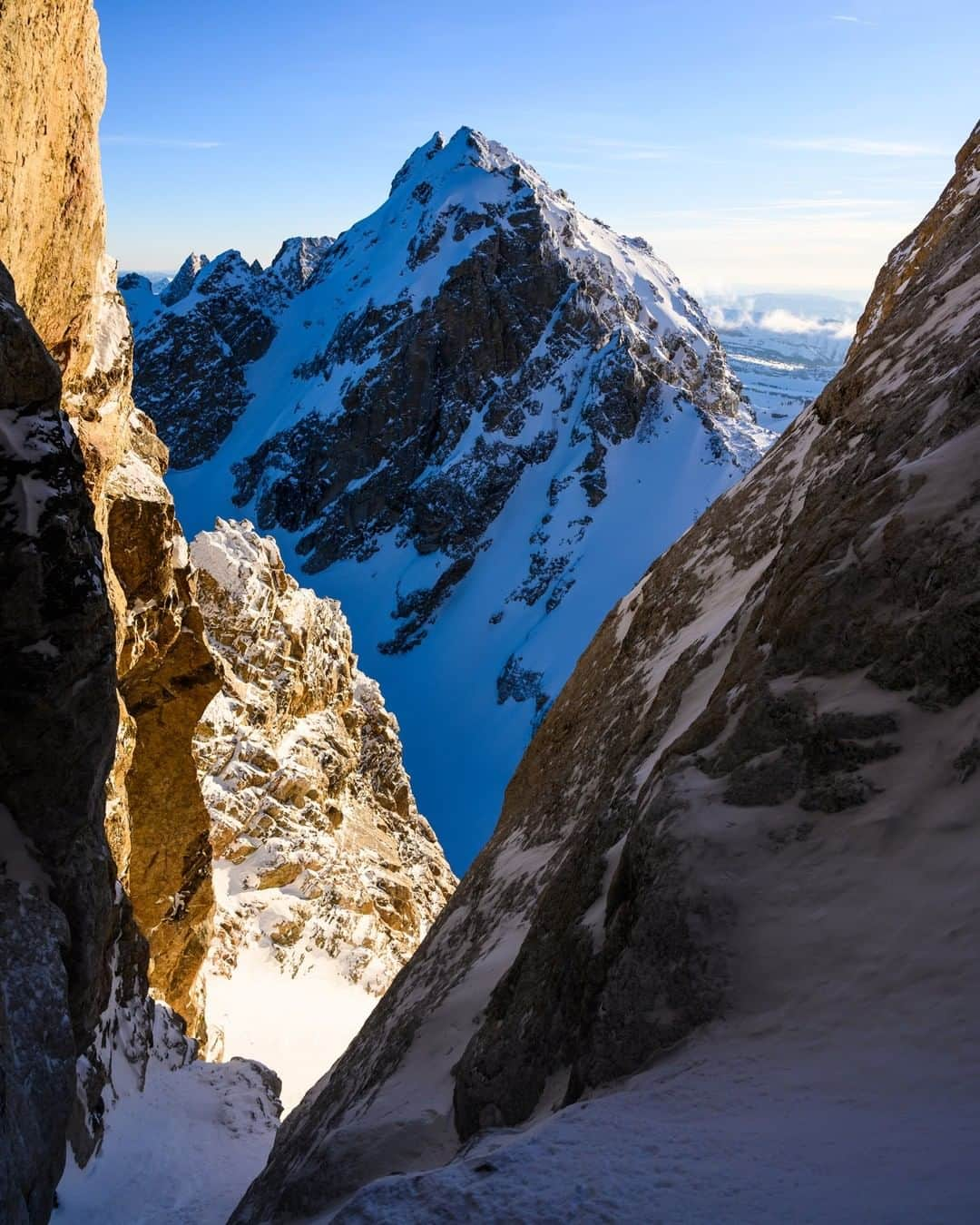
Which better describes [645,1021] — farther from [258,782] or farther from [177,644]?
[258,782]

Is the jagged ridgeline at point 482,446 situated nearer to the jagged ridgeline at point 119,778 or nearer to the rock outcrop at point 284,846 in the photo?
the rock outcrop at point 284,846

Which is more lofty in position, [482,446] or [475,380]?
[475,380]

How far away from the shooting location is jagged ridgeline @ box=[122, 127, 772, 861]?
106938 millimetres

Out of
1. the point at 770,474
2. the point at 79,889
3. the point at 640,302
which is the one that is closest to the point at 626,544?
the point at 640,302

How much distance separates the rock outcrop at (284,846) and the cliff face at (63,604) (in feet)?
51.5

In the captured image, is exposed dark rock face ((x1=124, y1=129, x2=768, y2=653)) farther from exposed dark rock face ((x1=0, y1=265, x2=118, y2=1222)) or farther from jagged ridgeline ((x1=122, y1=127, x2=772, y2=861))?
exposed dark rock face ((x1=0, y1=265, x2=118, y2=1222))

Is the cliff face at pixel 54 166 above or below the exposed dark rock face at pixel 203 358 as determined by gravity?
below

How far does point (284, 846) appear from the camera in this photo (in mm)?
41094

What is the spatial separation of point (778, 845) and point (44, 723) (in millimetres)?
8161

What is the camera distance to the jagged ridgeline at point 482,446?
107m

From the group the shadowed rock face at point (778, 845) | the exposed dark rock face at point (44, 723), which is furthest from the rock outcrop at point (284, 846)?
the shadowed rock face at point (778, 845)

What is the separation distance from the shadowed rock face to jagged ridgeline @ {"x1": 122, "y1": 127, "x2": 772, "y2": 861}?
255ft

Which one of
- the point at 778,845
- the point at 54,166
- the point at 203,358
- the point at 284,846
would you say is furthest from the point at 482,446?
the point at 778,845

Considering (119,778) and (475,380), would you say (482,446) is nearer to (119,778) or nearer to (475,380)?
(475,380)
